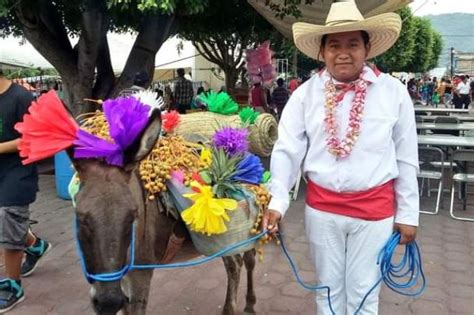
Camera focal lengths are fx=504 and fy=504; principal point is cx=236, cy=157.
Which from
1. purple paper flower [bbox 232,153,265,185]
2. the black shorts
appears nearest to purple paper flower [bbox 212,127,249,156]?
purple paper flower [bbox 232,153,265,185]

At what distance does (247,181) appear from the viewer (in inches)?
117

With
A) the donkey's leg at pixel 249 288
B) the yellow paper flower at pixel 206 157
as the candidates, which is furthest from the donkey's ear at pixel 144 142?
the donkey's leg at pixel 249 288

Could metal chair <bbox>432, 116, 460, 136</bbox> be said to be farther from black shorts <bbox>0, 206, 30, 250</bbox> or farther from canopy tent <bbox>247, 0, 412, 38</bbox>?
black shorts <bbox>0, 206, 30, 250</bbox>

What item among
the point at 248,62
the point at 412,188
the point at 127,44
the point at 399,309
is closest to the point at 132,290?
the point at 412,188

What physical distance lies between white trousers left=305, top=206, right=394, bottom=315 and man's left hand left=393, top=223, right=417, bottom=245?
0.12 feet

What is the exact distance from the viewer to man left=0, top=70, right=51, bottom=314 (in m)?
3.83

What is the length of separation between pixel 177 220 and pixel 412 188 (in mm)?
1263

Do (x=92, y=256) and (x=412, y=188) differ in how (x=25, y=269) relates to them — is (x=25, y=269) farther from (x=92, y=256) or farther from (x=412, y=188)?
(x=412, y=188)

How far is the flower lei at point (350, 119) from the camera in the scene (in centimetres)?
238

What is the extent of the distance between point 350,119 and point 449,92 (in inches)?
1231

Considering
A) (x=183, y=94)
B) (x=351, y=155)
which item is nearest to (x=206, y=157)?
(x=351, y=155)

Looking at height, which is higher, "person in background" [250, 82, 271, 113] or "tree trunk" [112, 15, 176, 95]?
"tree trunk" [112, 15, 176, 95]

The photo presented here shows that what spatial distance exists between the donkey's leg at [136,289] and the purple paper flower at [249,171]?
0.74 metres

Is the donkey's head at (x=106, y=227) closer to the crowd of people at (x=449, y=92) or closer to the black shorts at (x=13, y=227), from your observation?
the black shorts at (x=13, y=227)
